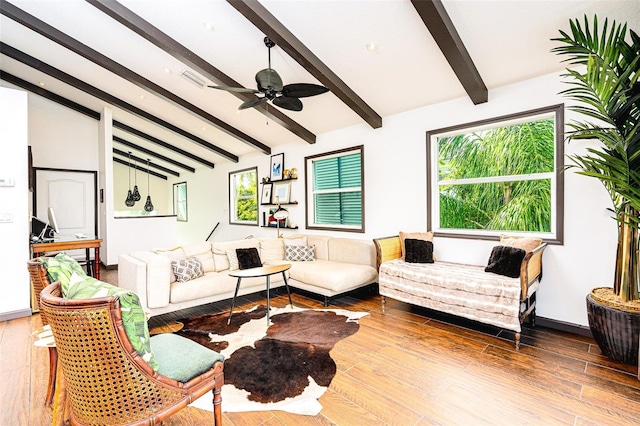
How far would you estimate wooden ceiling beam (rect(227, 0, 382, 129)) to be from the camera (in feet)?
9.74

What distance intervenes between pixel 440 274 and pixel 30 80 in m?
8.05

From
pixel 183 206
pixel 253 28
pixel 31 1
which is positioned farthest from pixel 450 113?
pixel 183 206

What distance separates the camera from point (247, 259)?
4.28 m

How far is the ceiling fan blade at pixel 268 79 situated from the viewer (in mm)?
3180

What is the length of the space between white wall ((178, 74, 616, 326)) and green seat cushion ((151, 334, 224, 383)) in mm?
3335

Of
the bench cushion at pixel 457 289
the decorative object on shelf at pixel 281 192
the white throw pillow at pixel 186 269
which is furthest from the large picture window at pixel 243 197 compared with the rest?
the bench cushion at pixel 457 289

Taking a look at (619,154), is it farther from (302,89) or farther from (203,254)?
(203,254)

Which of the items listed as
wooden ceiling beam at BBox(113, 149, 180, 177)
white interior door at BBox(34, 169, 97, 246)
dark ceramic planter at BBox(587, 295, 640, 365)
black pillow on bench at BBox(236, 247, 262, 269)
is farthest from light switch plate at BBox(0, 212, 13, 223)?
wooden ceiling beam at BBox(113, 149, 180, 177)

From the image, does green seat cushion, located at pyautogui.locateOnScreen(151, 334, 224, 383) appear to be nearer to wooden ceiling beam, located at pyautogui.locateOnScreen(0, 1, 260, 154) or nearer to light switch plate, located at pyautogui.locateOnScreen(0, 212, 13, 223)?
light switch plate, located at pyautogui.locateOnScreen(0, 212, 13, 223)

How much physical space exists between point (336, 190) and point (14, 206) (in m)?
4.33

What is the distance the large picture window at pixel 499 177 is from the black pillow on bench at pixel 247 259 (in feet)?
7.94

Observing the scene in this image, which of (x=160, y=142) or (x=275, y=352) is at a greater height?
(x=160, y=142)

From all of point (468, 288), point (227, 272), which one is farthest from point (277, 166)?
point (468, 288)

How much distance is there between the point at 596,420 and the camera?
189 centimetres
